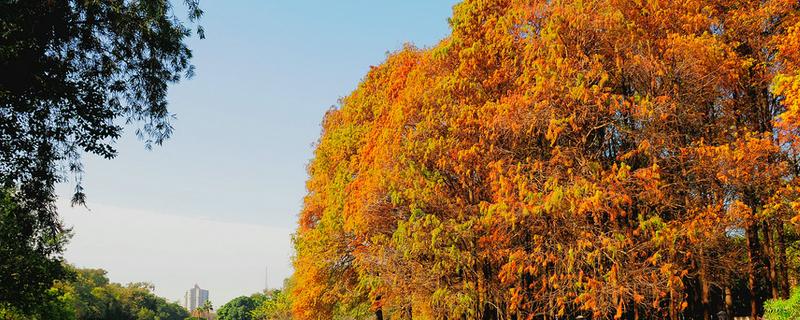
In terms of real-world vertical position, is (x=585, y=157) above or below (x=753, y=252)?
above

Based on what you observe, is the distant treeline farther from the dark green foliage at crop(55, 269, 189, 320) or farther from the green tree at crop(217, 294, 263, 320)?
the green tree at crop(217, 294, 263, 320)

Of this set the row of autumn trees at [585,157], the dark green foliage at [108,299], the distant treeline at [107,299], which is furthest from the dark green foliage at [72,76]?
the dark green foliage at [108,299]

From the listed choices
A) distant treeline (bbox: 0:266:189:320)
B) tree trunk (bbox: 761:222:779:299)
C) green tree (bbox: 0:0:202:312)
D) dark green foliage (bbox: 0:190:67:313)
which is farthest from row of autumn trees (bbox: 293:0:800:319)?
distant treeline (bbox: 0:266:189:320)

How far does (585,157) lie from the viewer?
14.5 metres

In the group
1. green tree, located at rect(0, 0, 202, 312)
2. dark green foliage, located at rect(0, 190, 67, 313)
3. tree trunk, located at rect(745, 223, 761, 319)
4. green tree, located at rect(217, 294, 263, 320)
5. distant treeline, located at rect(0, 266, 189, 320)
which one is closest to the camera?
green tree, located at rect(0, 0, 202, 312)

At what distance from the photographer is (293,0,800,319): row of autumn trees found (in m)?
13.6

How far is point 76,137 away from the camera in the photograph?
11.6 meters

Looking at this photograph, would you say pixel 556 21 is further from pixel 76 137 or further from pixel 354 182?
pixel 76 137

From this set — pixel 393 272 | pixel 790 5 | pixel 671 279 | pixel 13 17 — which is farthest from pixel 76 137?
pixel 790 5

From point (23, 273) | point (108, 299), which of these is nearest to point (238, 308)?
point (108, 299)

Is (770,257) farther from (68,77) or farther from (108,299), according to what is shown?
(108,299)

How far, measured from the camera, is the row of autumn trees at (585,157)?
13.6m

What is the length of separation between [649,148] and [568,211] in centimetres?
277

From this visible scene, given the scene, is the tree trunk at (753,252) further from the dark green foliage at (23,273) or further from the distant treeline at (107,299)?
the distant treeline at (107,299)
